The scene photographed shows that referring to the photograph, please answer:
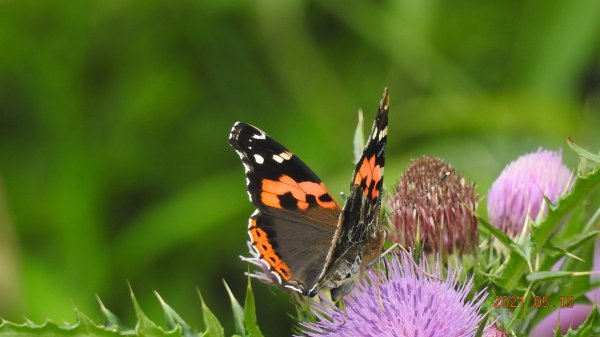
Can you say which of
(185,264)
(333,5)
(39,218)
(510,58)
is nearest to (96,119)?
(39,218)

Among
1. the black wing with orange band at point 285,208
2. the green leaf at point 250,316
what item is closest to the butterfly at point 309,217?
the black wing with orange band at point 285,208

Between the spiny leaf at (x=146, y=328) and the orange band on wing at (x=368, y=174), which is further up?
the orange band on wing at (x=368, y=174)

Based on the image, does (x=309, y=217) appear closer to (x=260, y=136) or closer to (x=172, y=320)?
(x=260, y=136)

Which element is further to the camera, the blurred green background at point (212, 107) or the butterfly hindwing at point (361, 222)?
the blurred green background at point (212, 107)

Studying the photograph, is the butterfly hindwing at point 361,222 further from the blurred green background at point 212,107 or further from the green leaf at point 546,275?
the blurred green background at point 212,107

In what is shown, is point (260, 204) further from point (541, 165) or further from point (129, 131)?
point (129, 131)

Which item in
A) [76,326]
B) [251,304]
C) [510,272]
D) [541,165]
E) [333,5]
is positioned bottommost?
[76,326]
